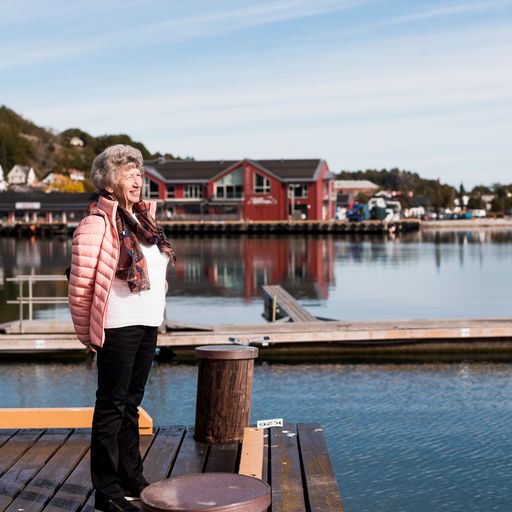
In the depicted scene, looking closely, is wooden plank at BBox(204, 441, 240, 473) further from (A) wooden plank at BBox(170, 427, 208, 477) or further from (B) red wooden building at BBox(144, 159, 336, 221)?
(B) red wooden building at BBox(144, 159, 336, 221)

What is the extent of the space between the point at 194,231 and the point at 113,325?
86.2 m

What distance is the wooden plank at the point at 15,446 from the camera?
6246mm

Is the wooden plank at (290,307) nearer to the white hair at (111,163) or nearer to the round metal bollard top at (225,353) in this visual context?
the round metal bollard top at (225,353)

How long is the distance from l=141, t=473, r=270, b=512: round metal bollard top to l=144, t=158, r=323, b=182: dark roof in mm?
89604

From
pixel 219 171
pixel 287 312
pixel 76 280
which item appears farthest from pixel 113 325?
pixel 219 171

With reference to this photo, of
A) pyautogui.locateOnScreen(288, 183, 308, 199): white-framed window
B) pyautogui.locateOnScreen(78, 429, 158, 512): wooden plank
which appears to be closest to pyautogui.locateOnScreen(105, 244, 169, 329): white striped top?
pyautogui.locateOnScreen(78, 429, 158, 512): wooden plank

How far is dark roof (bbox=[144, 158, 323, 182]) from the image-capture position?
94.2 meters

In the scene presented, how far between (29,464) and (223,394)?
1.53 meters

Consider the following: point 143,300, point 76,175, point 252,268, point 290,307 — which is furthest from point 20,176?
point 143,300

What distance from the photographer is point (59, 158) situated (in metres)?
200

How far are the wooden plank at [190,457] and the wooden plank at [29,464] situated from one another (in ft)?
3.01

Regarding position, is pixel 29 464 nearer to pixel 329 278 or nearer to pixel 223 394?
pixel 223 394

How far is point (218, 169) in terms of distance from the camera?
97188 mm

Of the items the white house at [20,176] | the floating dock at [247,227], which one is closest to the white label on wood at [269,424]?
the floating dock at [247,227]
